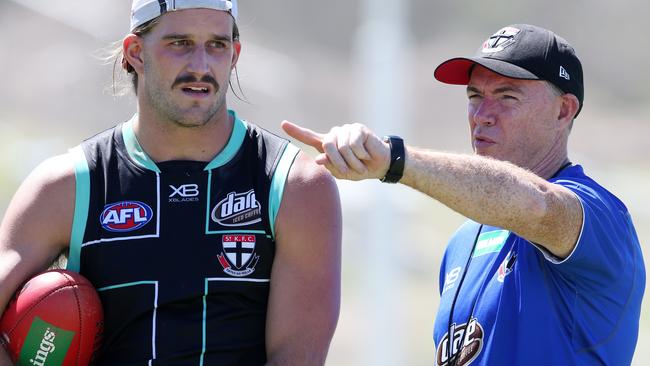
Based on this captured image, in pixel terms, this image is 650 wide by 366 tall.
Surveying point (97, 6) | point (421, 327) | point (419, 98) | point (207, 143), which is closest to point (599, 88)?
point (419, 98)

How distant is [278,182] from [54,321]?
87 cm

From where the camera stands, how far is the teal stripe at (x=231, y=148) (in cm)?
421

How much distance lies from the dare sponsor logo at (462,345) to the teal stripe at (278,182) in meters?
0.69

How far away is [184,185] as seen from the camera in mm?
4180

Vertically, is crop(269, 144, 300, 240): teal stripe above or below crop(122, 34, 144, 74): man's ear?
below

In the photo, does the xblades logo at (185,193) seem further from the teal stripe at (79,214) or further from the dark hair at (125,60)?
the dark hair at (125,60)

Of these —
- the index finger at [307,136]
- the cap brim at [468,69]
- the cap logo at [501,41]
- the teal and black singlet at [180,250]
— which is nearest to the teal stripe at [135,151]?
the teal and black singlet at [180,250]

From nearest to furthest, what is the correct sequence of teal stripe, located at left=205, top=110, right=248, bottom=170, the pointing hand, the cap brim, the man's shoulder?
the pointing hand < the man's shoulder < the cap brim < teal stripe, located at left=205, top=110, right=248, bottom=170

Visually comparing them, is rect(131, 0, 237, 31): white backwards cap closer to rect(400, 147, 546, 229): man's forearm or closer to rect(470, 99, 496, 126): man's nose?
rect(470, 99, 496, 126): man's nose

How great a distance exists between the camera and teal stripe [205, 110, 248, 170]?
4.21m

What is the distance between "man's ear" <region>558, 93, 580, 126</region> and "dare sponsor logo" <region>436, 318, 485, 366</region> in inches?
29.7

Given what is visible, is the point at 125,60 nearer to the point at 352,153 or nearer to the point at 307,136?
the point at 307,136

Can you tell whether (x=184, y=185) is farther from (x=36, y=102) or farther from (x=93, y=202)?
(x=36, y=102)

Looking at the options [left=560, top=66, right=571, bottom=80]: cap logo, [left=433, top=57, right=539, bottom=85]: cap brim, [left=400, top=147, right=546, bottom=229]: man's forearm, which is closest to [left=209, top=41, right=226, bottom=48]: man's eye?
[left=433, top=57, right=539, bottom=85]: cap brim
